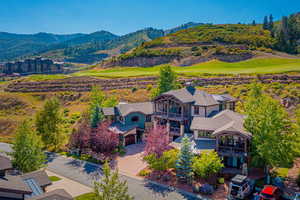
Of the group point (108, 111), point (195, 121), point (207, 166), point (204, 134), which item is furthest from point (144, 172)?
point (108, 111)

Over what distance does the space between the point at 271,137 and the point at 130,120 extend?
25436mm

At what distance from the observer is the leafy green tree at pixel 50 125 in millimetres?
43906

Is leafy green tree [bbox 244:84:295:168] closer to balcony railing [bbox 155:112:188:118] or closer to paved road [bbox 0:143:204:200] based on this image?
paved road [bbox 0:143:204:200]

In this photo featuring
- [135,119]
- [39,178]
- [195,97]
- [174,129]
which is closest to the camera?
[39,178]

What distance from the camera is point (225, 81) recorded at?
2825 inches

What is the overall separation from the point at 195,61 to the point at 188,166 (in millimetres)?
90964

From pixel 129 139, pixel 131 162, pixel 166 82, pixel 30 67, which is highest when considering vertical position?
pixel 30 67

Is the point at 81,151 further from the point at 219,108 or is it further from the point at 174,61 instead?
the point at 174,61

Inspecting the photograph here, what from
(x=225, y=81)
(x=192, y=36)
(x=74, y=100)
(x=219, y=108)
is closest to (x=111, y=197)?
(x=219, y=108)

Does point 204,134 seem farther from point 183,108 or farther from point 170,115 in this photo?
point 170,115

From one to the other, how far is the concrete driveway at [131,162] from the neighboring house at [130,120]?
2.52 meters

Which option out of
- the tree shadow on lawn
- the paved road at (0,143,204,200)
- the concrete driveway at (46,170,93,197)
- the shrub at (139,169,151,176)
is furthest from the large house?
the concrete driveway at (46,170,93,197)

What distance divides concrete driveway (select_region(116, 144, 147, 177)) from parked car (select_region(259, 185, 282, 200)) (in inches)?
591

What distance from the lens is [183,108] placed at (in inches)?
1571
